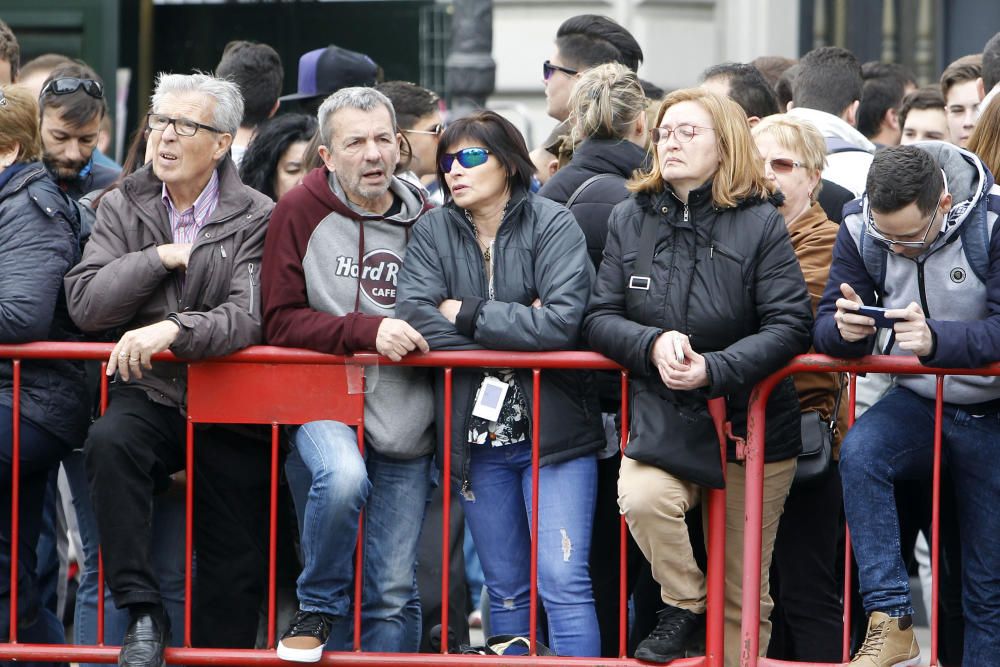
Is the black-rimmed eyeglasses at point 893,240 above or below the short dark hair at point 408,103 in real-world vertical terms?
below

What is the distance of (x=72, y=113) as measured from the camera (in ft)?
19.9

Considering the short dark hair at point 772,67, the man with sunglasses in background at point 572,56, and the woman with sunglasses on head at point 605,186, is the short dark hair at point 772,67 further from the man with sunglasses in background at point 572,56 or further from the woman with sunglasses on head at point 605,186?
the woman with sunglasses on head at point 605,186

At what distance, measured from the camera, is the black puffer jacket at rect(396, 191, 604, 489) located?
5.06 meters

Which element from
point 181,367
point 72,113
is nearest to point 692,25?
point 72,113

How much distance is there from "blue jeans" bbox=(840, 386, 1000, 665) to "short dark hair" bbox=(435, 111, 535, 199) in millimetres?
1379

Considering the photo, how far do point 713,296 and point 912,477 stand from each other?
0.88 m

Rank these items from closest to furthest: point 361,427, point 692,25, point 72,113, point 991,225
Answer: point 991,225 < point 361,427 < point 72,113 < point 692,25

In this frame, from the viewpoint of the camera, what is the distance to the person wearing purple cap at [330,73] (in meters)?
7.07

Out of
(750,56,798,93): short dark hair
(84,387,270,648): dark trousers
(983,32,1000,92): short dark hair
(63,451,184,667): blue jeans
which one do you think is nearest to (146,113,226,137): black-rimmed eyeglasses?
(84,387,270,648): dark trousers

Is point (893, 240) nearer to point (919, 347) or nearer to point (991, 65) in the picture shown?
point (919, 347)

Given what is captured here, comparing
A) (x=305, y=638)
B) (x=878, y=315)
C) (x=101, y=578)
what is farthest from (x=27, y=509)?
(x=878, y=315)

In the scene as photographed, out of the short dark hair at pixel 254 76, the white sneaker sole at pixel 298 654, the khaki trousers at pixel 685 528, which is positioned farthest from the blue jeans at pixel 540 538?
the short dark hair at pixel 254 76

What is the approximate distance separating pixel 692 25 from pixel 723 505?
7.39 m

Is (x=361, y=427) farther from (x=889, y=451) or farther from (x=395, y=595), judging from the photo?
(x=889, y=451)
